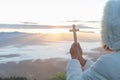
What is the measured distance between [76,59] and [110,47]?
0.25 m

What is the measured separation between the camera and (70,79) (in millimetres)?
2744

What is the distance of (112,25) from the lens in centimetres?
271

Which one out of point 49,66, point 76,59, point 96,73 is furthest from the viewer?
point 49,66

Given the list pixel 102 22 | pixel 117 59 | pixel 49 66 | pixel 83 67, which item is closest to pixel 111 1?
pixel 102 22

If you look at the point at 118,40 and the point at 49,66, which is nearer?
the point at 118,40

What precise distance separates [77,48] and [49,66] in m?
65.0

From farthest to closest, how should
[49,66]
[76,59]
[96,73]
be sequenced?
1. [49,66]
2. [76,59]
3. [96,73]

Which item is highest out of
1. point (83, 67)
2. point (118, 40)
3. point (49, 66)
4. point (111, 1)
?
point (111, 1)

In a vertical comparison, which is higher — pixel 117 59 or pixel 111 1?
pixel 111 1

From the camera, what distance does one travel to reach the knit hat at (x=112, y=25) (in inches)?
106

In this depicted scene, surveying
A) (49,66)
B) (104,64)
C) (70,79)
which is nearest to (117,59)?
(104,64)

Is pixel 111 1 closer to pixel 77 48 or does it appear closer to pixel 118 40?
pixel 118 40

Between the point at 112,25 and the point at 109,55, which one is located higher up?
the point at 112,25

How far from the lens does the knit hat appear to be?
2695 millimetres
